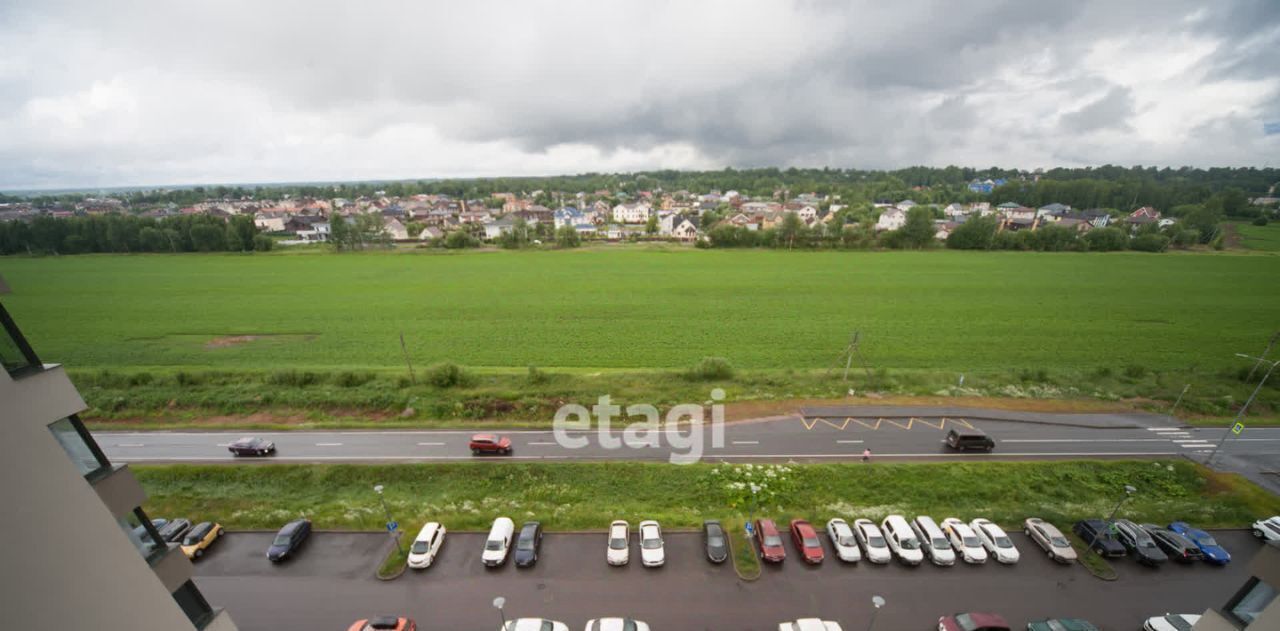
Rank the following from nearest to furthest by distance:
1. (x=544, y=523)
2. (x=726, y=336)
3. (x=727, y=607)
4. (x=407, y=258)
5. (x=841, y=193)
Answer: (x=727, y=607), (x=544, y=523), (x=726, y=336), (x=407, y=258), (x=841, y=193)

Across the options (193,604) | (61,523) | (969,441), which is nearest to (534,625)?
(193,604)

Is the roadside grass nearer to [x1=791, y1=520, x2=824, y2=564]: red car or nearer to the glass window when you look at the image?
[x1=791, y1=520, x2=824, y2=564]: red car

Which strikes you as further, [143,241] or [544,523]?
[143,241]

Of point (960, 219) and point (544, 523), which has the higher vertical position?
point (960, 219)

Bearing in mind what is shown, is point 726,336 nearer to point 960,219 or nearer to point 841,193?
point 960,219

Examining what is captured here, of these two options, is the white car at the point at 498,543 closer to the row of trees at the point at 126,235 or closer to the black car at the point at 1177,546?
the black car at the point at 1177,546

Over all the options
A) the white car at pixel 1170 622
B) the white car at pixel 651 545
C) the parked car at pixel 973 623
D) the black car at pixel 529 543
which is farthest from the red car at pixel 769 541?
the white car at pixel 1170 622

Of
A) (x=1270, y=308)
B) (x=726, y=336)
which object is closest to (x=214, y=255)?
(x=726, y=336)

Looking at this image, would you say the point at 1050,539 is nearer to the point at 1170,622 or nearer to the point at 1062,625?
the point at 1170,622

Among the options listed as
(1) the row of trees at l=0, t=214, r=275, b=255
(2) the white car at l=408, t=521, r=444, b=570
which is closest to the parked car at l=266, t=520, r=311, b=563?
(2) the white car at l=408, t=521, r=444, b=570
